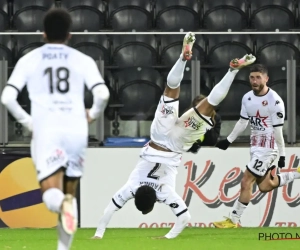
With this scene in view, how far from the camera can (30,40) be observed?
44.9 ft

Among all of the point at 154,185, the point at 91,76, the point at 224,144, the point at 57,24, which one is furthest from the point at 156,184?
the point at 57,24

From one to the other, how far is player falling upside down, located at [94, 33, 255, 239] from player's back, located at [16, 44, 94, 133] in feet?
10.9

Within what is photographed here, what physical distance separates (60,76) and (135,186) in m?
3.75

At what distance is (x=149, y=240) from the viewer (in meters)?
10.4

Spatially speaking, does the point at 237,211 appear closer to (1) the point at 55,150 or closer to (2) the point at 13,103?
(1) the point at 55,150

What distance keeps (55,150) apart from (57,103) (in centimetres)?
34

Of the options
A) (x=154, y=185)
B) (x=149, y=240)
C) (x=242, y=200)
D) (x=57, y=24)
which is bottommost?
(x=149, y=240)

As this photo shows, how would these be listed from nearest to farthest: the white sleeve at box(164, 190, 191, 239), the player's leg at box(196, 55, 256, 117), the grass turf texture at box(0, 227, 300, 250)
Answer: the grass turf texture at box(0, 227, 300, 250)
the player's leg at box(196, 55, 256, 117)
the white sleeve at box(164, 190, 191, 239)

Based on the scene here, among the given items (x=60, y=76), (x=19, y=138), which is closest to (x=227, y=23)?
(x=19, y=138)

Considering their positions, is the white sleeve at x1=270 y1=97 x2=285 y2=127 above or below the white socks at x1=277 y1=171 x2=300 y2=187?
above

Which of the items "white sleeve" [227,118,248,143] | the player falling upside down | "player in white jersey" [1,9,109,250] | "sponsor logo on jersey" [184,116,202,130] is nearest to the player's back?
"player in white jersey" [1,9,109,250]

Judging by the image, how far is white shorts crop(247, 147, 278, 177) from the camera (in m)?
11.8

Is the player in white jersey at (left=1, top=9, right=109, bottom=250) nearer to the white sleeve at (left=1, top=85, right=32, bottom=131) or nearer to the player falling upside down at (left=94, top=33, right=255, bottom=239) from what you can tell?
the white sleeve at (left=1, top=85, right=32, bottom=131)

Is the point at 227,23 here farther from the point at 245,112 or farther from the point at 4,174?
the point at 4,174
